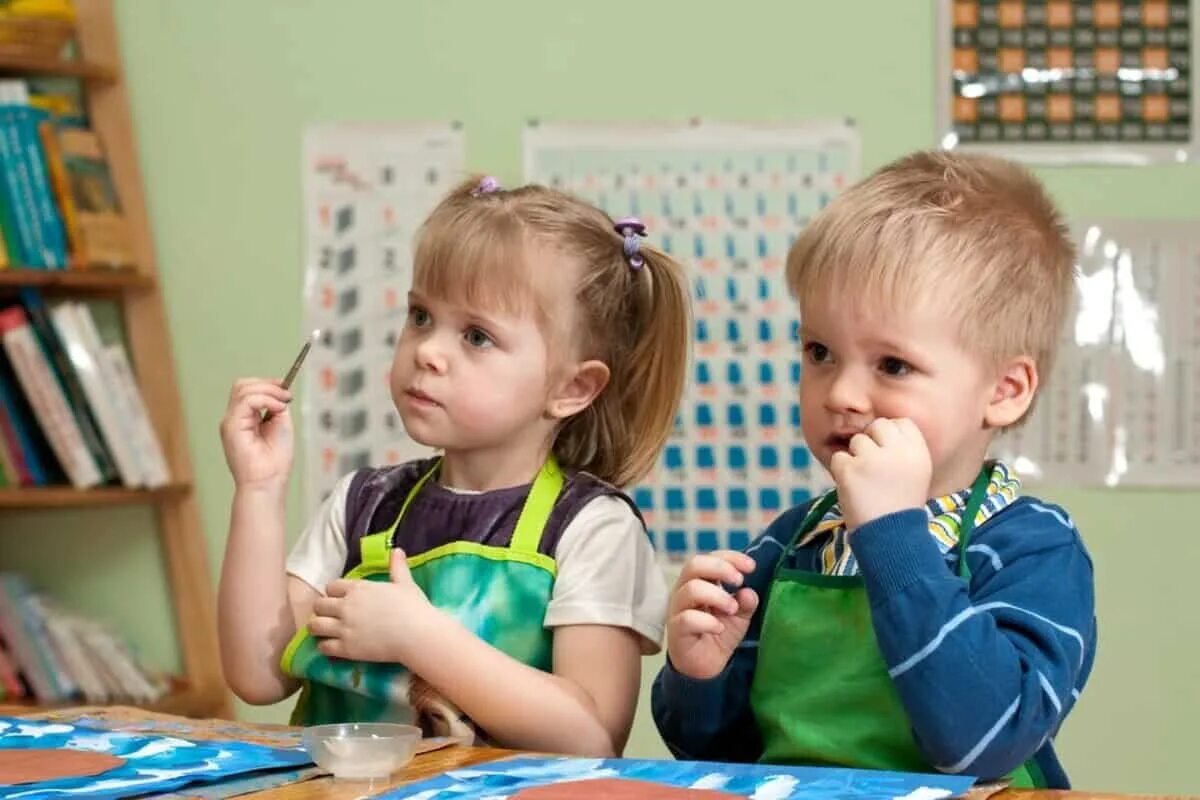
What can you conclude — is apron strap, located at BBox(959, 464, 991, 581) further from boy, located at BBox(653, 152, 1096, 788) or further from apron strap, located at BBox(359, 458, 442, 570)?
apron strap, located at BBox(359, 458, 442, 570)

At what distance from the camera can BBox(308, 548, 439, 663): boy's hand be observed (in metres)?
1.33

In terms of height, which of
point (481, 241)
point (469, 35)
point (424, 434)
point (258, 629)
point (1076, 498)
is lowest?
point (1076, 498)

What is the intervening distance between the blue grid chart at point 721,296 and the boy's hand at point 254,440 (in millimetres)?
1363

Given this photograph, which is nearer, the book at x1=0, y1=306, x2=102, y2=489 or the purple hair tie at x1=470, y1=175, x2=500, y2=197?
the purple hair tie at x1=470, y1=175, x2=500, y2=197

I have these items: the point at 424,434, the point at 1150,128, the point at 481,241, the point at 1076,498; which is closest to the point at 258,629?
the point at 424,434

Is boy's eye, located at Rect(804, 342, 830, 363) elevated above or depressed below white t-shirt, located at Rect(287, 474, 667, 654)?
above

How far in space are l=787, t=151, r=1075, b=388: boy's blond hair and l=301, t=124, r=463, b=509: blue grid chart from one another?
1.66 metres

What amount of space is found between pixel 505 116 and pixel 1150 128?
3.58ft

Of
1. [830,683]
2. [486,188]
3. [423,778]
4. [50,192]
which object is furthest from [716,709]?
[50,192]

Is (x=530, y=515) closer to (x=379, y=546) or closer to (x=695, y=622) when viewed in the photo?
(x=379, y=546)

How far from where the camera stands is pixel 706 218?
289cm

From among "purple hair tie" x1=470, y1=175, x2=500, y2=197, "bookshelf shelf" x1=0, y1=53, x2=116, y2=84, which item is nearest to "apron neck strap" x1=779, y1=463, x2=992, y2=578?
"purple hair tie" x1=470, y1=175, x2=500, y2=197

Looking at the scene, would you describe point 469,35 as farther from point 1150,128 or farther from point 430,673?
point 430,673

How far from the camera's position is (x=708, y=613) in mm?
1231
